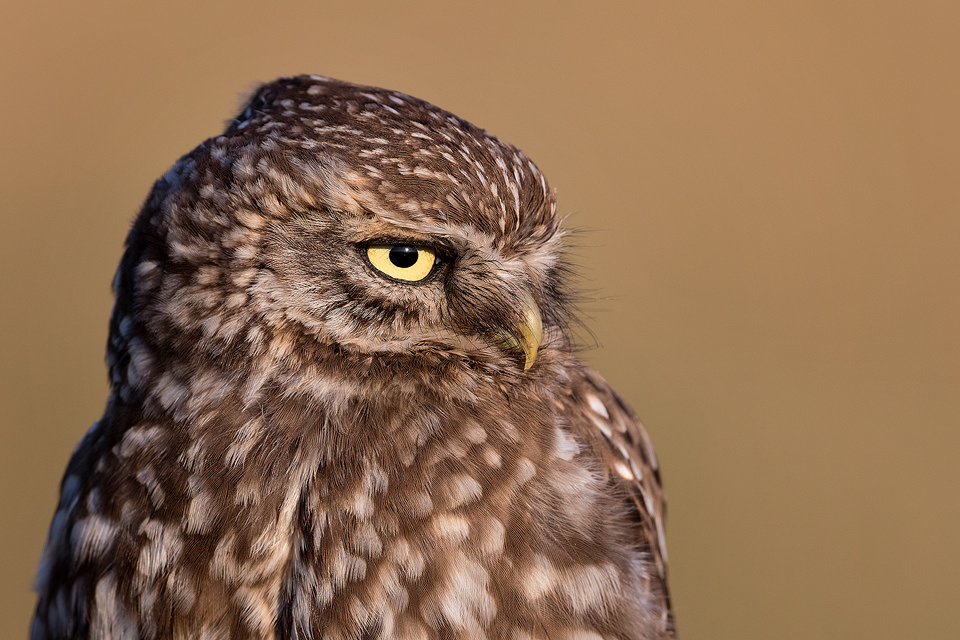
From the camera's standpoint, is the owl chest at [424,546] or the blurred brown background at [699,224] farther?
the blurred brown background at [699,224]

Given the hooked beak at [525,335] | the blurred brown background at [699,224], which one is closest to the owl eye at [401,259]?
the hooked beak at [525,335]

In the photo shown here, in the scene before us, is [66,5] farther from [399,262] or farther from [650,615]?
[650,615]

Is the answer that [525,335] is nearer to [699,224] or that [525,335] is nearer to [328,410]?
[328,410]

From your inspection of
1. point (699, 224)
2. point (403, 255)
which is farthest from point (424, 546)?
point (699, 224)

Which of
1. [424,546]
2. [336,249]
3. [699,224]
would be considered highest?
[336,249]

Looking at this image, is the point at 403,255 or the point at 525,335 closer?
the point at 403,255

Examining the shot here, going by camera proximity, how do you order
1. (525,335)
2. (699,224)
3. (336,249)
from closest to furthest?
(336,249) < (525,335) < (699,224)

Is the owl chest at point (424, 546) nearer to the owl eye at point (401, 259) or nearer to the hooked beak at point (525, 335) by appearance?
the hooked beak at point (525, 335)
